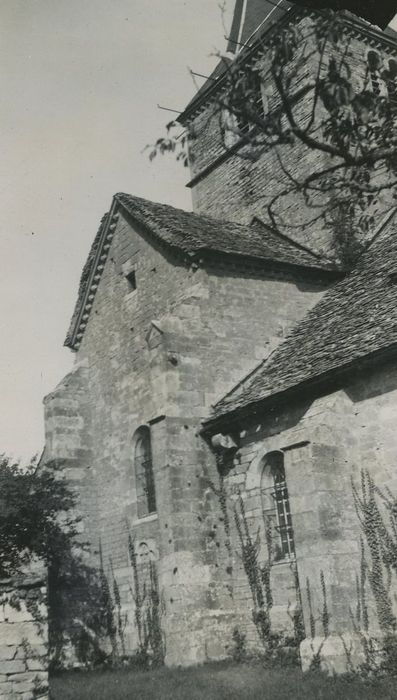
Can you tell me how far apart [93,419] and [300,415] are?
23.3 ft

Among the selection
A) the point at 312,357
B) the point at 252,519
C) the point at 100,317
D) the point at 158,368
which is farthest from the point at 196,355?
the point at 100,317

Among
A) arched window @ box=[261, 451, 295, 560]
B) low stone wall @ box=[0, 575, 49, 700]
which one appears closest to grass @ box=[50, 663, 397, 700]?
arched window @ box=[261, 451, 295, 560]

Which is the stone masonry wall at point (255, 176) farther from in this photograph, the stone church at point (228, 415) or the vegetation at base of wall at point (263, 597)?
the vegetation at base of wall at point (263, 597)

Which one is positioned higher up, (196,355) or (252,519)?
(196,355)

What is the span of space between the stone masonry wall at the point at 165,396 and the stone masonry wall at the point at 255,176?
3790mm

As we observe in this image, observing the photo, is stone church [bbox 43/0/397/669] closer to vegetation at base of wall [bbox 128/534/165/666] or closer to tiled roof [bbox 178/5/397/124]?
vegetation at base of wall [bbox 128/534/165/666]

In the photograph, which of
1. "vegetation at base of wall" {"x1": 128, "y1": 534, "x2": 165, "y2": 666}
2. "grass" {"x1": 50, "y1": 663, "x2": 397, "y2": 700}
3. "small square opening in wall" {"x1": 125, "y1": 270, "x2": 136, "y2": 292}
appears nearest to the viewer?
"grass" {"x1": 50, "y1": 663, "x2": 397, "y2": 700}

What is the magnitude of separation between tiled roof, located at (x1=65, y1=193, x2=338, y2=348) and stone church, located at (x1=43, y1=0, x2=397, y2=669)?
63mm

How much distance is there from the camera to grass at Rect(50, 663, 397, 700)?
941 centimetres

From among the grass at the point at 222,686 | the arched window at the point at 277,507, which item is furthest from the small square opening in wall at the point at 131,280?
the grass at the point at 222,686

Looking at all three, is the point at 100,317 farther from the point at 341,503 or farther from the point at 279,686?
the point at 279,686

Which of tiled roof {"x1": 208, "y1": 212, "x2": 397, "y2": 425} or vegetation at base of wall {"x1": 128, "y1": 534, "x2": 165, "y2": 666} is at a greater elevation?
tiled roof {"x1": 208, "y1": 212, "x2": 397, "y2": 425}

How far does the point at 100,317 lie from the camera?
62.5ft

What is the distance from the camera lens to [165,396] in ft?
46.8
